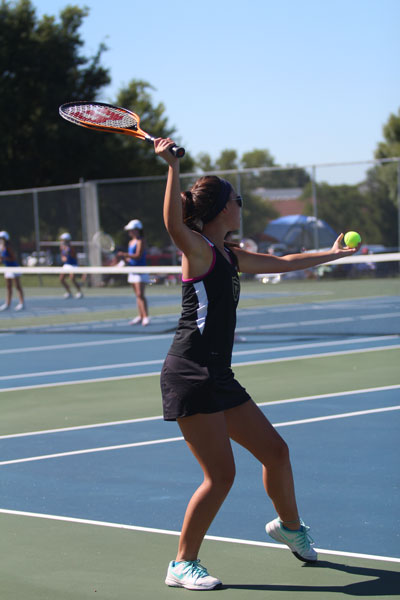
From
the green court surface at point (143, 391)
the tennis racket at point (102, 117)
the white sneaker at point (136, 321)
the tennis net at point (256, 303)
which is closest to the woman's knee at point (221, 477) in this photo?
the tennis racket at point (102, 117)

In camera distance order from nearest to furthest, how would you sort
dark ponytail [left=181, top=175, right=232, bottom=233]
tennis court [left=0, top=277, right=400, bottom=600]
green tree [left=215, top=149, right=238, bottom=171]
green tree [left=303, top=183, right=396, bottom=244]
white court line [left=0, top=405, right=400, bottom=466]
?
dark ponytail [left=181, top=175, right=232, bottom=233], tennis court [left=0, top=277, right=400, bottom=600], white court line [left=0, top=405, right=400, bottom=466], green tree [left=303, top=183, right=396, bottom=244], green tree [left=215, top=149, right=238, bottom=171]

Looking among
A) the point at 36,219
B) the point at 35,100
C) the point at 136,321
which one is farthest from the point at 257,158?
the point at 136,321

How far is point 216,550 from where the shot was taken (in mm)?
4363

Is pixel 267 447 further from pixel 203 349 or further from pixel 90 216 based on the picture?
pixel 90 216

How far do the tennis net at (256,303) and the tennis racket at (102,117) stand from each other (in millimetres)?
7086

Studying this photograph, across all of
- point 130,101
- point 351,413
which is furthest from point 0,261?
point 130,101

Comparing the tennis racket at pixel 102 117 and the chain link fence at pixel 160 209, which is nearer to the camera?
the tennis racket at pixel 102 117

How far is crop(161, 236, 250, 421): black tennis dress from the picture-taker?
3820 mm

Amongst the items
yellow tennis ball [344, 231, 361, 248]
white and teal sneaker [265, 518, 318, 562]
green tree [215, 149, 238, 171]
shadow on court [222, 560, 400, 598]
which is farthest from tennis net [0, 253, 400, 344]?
green tree [215, 149, 238, 171]

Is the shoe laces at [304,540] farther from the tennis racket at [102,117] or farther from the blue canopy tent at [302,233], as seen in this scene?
the blue canopy tent at [302,233]

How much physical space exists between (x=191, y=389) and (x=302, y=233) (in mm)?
20151

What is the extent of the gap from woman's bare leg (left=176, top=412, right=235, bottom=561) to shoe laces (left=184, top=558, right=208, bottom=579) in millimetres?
78

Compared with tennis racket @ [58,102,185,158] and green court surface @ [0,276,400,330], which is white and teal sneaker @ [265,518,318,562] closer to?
tennis racket @ [58,102,185,158]

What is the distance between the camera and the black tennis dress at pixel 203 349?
3820 millimetres
